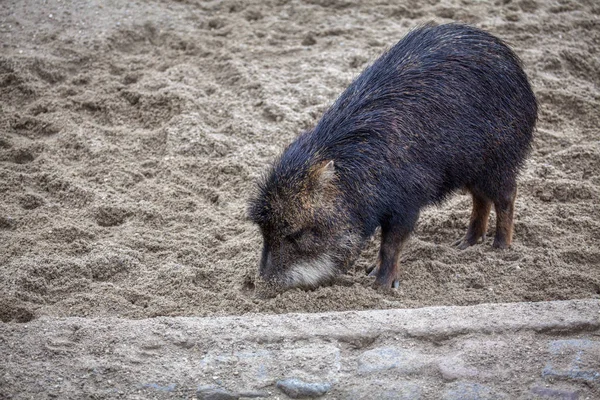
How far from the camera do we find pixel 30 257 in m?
5.31

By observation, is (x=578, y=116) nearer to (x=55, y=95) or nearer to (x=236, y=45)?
(x=236, y=45)

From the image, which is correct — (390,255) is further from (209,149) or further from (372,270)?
(209,149)

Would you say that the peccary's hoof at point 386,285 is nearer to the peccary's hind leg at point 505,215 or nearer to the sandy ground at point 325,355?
the sandy ground at point 325,355

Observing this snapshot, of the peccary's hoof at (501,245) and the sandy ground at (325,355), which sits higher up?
the sandy ground at (325,355)

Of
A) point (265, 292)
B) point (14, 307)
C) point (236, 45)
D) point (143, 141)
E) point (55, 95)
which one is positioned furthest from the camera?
point (236, 45)

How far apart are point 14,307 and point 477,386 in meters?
2.69

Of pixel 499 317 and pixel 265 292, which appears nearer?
pixel 499 317

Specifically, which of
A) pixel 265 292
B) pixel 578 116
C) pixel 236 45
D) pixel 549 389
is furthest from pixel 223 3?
pixel 549 389

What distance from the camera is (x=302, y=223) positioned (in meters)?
4.99

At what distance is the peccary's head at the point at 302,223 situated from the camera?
4977mm

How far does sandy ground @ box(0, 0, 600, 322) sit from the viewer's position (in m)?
5.14

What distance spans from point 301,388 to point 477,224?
7.83 ft

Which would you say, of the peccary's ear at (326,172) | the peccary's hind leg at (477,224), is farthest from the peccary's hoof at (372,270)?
the peccary's ear at (326,172)

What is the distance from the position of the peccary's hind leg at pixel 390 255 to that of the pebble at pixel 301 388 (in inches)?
55.9
